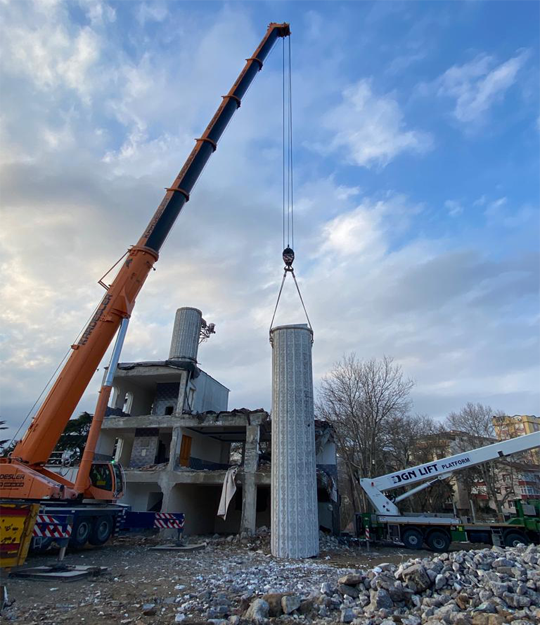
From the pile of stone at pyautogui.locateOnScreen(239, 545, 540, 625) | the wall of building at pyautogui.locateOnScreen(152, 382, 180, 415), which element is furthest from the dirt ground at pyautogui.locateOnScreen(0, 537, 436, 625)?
the wall of building at pyautogui.locateOnScreen(152, 382, 180, 415)

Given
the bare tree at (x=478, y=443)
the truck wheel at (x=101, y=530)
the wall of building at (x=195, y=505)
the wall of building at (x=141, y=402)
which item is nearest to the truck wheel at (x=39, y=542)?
the truck wheel at (x=101, y=530)

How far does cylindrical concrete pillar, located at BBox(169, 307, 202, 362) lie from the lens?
938 inches

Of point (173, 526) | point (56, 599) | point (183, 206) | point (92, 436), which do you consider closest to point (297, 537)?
point (173, 526)

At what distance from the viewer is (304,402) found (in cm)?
1491

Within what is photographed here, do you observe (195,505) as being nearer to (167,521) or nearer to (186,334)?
(167,521)

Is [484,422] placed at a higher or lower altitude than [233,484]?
higher

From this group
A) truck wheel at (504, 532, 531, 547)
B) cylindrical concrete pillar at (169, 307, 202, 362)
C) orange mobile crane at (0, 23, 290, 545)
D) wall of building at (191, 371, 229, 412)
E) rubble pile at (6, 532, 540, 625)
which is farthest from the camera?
cylindrical concrete pillar at (169, 307, 202, 362)

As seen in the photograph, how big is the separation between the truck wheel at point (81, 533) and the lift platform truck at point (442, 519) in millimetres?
10141

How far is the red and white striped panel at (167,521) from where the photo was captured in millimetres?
16073

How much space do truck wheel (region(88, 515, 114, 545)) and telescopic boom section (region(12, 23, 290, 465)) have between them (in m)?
3.67

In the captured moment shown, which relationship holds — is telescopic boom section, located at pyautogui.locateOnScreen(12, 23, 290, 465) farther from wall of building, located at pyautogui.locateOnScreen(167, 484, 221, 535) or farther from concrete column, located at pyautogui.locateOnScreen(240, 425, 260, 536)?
wall of building, located at pyautogui.locateOnScreen(167, 484, 221, 535)

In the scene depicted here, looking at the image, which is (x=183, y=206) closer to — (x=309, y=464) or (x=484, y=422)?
(x=309, y=464)

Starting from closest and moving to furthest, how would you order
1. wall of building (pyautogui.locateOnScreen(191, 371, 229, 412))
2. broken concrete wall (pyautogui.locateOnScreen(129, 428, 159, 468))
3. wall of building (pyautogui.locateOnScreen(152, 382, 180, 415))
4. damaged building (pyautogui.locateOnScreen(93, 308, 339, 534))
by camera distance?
damaged building (pyautogui.locateOnScreen(93, 308, 339, 534))
broken concrete wall (pyautogui.locateOnScreen(129, 428, 159, 468))
wall of building (pyautogui.locateOnScreen(191, 371, 229, 412))
wall of building (pyautogui.locateOnScreen(152, 382, 180, 415))

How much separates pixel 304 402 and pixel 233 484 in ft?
A: 21.5
